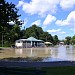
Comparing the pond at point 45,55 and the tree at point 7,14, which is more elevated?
the tree at point 7,14

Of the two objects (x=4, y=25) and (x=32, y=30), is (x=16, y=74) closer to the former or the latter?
(x=4, y=25)

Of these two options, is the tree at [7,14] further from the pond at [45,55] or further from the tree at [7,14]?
the pond at [45,55]

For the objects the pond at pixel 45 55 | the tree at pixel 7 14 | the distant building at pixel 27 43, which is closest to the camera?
the tree at pixel 7 14

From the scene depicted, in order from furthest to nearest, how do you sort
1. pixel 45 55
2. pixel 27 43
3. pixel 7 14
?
pixel 27 43
pixel 45 55
pixel 7 14

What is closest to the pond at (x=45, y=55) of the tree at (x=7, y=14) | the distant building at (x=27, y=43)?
the tree at (x=7, y=14)

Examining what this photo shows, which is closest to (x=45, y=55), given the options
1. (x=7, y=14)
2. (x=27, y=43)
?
(x=7, y=14)

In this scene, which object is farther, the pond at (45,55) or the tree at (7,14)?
the pond at (45,55)

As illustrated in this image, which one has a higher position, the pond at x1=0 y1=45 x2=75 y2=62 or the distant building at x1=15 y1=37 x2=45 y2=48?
the distant building at x1=15 y1=37 x2=45 y2=48

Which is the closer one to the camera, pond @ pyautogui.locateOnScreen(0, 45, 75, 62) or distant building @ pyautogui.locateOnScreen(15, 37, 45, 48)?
pond @ pyautogui.locateOnScreen(0, 45, 75, 62)

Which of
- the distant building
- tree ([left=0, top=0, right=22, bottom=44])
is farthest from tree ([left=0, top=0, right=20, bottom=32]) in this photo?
the distant building

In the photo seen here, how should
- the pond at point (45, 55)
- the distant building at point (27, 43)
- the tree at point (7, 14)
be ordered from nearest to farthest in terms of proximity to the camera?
the tree at point (7, 14) → the pond at point (45, 55) → the distant building at point (27, 43)

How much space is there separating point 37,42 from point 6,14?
97.4 metres

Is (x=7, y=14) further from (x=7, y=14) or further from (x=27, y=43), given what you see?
(x=27, y=43)

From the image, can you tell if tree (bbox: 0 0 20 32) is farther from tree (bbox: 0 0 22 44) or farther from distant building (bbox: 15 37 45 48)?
distant building (bbox: 15 37 45 48)
